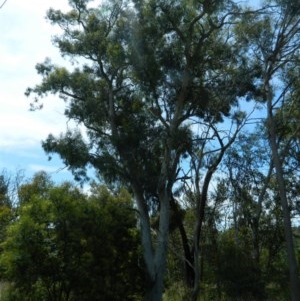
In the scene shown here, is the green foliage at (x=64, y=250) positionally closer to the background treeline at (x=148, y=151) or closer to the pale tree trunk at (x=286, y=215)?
the background treeline at (x=148, y=151)

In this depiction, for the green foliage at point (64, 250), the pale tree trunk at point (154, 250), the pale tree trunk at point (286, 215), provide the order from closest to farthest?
the green foliage at point (64, 250) < the pale tree trunk at point (154, 250) < the pale tree trunk at point (286, 215)

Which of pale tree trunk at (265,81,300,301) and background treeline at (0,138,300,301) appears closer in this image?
background treeline at (0,138,300,301)

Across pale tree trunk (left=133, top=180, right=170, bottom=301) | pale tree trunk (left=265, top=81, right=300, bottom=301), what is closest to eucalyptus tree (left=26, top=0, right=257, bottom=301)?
pale tree trunk (left=133, top=180, right=170, bottom=301)

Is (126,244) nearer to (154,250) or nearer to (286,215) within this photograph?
(154,250)

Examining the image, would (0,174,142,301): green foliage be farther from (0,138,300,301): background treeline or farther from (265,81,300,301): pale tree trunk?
(265,81,300,301): pale tree trunk

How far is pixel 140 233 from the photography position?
18922mm

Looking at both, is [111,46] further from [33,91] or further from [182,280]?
[182,280]

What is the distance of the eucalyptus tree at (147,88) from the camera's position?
18.8 metres

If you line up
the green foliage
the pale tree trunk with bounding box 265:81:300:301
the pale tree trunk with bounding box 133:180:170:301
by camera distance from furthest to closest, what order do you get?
the pale tree trunk with bounding box 265:81:300:301
the pale tree trunk with bounding box 133:180:170:301
the green foliage

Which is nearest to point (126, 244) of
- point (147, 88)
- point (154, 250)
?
point (154, 250)

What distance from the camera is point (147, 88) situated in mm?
19656

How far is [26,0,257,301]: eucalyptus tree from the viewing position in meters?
18.8

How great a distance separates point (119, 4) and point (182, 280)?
12.8 meters

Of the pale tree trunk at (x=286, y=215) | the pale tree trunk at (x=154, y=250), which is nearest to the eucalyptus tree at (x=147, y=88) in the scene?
the pale tree trunk at (x=154, y=250)
